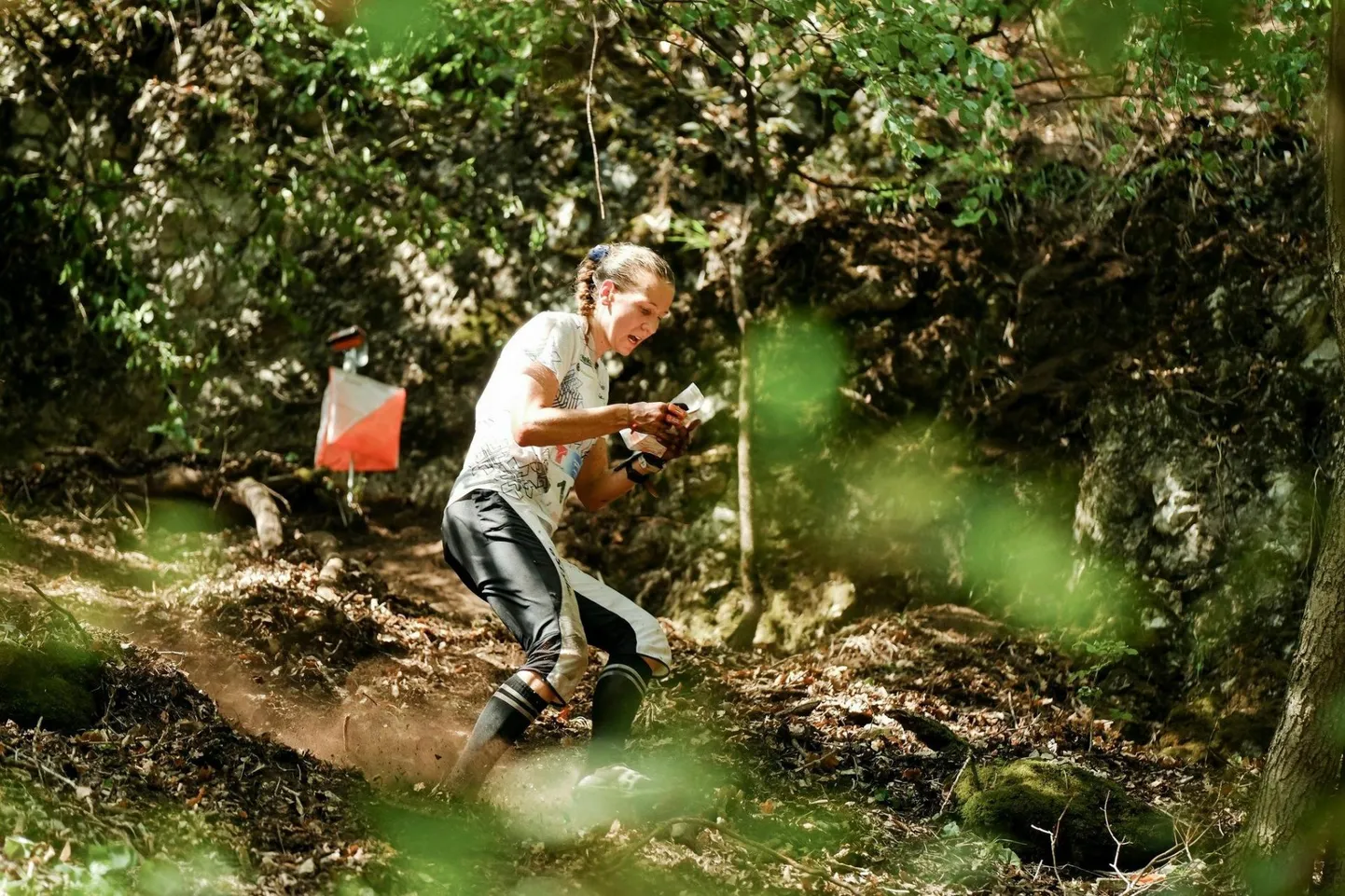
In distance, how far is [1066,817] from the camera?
390 centimetres

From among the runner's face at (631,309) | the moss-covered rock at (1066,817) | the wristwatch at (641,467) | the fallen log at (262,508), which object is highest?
the runner's face at (631,309)

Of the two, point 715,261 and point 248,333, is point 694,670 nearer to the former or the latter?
point 715,261

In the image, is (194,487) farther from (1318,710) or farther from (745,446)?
(1318,710)

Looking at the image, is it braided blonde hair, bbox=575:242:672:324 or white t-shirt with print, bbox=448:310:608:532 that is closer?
white t-shirt with print, bbox=448:310:608:532

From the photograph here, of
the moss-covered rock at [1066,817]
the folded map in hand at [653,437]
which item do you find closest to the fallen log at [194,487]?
the folded map in hand at [653,437]

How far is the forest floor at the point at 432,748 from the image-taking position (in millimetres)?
3086

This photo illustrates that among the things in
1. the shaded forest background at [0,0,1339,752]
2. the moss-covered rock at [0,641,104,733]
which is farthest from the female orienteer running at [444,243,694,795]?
the shaded forest background at [0,0,1339,752]

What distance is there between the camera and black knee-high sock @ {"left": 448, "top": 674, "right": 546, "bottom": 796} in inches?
131

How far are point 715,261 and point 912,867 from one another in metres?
4.14

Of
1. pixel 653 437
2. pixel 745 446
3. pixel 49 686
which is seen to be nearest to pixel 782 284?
pixel 745 446

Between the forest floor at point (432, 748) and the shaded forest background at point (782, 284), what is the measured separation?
48cm

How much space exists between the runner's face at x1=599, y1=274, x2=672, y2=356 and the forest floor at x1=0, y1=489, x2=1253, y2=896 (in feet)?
5.12

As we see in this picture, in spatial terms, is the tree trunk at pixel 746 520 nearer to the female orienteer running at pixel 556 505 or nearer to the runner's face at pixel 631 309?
the female orienteer running at pixel 556 505

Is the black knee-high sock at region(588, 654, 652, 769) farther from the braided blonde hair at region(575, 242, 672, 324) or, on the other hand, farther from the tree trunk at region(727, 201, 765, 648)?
the tree trunk at region(727, 201, 765, 648)
